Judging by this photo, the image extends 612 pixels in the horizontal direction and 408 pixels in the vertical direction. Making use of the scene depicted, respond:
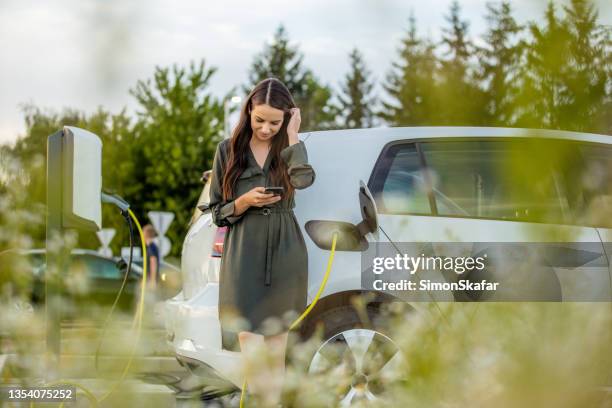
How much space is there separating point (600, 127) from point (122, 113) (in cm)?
46

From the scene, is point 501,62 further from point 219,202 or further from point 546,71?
point 219,202

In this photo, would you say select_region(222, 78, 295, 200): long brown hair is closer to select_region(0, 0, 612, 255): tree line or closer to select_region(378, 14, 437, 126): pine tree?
select_region(0, 0, 612, 255): tree line

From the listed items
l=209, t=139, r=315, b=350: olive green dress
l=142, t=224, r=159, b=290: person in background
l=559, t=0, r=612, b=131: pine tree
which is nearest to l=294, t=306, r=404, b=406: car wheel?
l=559, t=0, r=612, b=131: pine tree

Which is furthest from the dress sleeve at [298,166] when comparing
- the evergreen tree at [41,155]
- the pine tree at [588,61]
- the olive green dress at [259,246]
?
the pine tree at [588,61]

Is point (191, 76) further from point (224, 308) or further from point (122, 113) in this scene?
point (224, 308)

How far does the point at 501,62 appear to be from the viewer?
628 millimetres

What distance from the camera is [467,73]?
0.69 m

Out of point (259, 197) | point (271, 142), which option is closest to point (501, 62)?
point (259, 197)

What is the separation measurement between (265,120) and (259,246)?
49 cm

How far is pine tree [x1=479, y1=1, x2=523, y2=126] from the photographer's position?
0.59 m

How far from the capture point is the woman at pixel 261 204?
2.90m

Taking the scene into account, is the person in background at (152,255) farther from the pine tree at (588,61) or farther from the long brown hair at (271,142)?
the pine tree at (588,61)

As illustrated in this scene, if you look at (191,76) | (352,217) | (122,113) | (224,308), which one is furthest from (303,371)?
(352,217)

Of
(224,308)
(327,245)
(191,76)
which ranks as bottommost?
(224,308)
